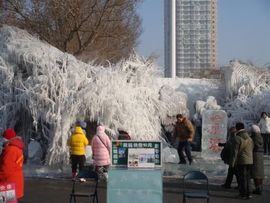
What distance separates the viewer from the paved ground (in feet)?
40.9

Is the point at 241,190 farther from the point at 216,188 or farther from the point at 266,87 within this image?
the point at 266,87

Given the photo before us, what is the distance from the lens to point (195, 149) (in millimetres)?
25312

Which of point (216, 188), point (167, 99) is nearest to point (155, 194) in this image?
point (216, 188)

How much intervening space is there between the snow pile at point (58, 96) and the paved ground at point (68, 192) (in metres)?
3.03

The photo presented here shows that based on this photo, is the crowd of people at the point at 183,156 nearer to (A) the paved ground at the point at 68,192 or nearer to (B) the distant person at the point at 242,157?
(B) the distant person at the point at 242,157

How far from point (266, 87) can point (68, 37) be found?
9.69 metres

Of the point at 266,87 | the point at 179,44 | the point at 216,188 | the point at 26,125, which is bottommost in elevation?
the point at 216,188

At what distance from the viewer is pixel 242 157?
1270 centimetres

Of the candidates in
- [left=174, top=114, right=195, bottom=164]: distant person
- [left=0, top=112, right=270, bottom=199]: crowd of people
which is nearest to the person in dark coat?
[left=0, top=112, right=270, bottom=199]: crowd of people

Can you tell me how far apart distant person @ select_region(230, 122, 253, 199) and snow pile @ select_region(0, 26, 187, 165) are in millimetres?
6595

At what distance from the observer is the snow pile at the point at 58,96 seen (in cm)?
1830

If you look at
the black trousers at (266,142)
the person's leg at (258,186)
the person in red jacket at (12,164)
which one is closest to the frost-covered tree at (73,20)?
the black trousers at (266,142)

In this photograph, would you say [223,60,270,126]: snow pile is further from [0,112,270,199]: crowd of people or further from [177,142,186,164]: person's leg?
[0,112,270,199]: crowd of people

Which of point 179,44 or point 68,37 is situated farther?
point 179,44
